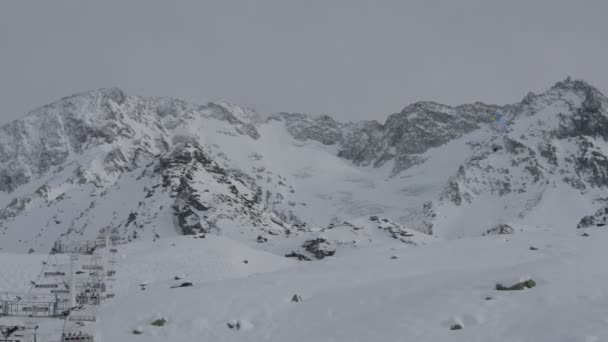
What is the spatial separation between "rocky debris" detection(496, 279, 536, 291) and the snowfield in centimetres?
43

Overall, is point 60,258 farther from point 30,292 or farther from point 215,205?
point 215,205

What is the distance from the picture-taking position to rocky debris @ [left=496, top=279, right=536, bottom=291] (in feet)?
125

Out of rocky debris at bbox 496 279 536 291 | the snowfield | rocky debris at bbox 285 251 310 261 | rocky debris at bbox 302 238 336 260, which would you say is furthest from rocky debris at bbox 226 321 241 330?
rocky debris at bbox 302 238 336 260

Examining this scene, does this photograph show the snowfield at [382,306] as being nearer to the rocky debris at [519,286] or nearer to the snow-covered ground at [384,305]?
the snow-covered ground at [384,305]

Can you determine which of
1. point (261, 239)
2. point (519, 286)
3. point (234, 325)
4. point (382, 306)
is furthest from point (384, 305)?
point (261, 239)

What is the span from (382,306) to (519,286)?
7.53 meters

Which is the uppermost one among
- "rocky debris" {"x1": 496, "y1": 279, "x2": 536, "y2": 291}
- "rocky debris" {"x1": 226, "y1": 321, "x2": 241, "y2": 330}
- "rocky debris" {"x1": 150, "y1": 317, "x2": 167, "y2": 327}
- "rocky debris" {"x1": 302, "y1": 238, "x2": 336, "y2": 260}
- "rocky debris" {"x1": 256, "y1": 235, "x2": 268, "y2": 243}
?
"rocky debris" {"x1": 496, "y1": 279, "x2": 536, "y2": 291}

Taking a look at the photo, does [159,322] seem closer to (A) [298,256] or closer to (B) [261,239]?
(A) [298,256]

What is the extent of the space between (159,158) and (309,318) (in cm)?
14747

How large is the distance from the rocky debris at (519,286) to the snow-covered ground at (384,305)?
333 millimetres

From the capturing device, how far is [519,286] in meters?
38.2

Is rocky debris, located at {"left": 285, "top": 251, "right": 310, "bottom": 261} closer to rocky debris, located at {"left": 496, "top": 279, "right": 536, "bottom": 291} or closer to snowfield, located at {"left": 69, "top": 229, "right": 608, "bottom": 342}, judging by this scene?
snowfield, located at {"left": 69, "top": 229, "right": 608, "bottom": 342}

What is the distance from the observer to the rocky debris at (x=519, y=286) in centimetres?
3822

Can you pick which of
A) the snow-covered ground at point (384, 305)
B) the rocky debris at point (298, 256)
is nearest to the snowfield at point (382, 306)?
the snow-covered ground at point (384, 305)
